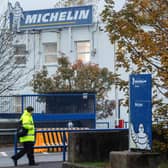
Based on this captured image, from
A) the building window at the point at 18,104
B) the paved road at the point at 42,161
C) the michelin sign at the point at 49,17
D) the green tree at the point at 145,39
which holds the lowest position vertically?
the paved road at the point at 42,161

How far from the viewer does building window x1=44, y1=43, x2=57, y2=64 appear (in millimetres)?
47719

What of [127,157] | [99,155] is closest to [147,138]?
[127,157]

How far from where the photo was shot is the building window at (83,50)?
152 feet

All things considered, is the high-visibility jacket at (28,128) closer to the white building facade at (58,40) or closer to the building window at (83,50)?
the white building facade at (58,40)

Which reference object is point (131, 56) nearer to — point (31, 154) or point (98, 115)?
point (31, 154)

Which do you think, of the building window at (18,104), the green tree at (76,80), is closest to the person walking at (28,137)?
the building window at (18,104)

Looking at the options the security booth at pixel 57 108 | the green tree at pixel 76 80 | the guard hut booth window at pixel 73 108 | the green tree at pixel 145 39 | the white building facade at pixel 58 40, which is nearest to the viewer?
the green tree at pixel 145 39

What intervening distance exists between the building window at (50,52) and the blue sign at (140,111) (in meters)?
31.9

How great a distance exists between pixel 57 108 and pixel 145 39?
17499 mm

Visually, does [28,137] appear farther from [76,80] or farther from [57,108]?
[76,80]

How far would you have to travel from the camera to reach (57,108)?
33.4m

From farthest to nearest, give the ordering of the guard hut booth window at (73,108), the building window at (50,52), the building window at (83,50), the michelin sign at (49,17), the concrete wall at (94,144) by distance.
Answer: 1. the building window at (50,52)
2. the building window at (83,50)
3. the michelin sign at (49,17)
4. the guard hut booth window at (73,108)
5. the concrete wall at (94,144)

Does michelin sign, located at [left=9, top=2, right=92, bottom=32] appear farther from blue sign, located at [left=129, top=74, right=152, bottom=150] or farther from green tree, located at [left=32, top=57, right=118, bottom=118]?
blue sign, located at [left=129, top=74, right=152, bottom=150]

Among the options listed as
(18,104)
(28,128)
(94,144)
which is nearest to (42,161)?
(28,128)
